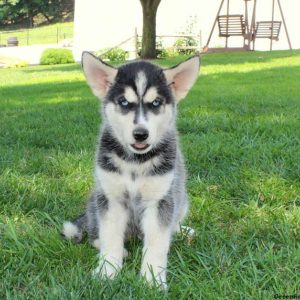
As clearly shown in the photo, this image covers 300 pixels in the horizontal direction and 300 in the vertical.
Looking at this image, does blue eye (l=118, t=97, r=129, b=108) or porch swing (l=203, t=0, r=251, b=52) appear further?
porch swing (l=203, t=0, r=251, b=52)

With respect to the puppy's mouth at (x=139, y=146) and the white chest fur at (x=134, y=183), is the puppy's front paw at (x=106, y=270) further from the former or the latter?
the puppy's mouth at (x=139, y=146)

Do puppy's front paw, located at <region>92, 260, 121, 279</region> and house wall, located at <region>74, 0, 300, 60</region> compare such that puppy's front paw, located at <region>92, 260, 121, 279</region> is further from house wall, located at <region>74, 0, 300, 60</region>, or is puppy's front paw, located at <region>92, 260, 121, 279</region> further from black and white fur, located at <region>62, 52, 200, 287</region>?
house wall, located at <region>74, 0, 300, 60</region>

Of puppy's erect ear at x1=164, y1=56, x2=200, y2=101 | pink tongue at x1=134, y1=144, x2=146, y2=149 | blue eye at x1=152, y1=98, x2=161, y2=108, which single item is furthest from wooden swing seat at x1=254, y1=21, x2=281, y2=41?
pink tongue at x1=134, y1=144, x2=146, y2=149

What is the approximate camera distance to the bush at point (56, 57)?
26359 mm

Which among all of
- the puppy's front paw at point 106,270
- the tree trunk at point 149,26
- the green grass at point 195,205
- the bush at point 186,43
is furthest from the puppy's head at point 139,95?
the bush at point 186,43

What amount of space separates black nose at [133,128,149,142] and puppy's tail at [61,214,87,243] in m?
0.94

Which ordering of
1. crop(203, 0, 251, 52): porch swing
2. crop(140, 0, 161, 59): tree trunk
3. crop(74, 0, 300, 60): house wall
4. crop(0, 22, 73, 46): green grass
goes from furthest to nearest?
crop(0, 22, 73, 46): green grass
crop(74, 0, 300, 60): house wall
crop(203, 0, 251, 52): porch swing
crop(140, 0, 161, 59): tree trunk

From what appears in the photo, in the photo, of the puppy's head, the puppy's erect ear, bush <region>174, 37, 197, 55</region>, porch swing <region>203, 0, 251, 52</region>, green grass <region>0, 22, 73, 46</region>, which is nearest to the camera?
the puppy's head

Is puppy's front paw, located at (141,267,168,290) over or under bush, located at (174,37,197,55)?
under

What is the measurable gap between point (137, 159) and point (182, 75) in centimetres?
67

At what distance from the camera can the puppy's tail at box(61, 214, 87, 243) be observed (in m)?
3.38

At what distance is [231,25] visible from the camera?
24969mm

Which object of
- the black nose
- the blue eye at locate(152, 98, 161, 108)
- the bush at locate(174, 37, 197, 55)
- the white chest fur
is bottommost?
the white chest fur

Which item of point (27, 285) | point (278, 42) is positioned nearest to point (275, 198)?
point (27, 285)
